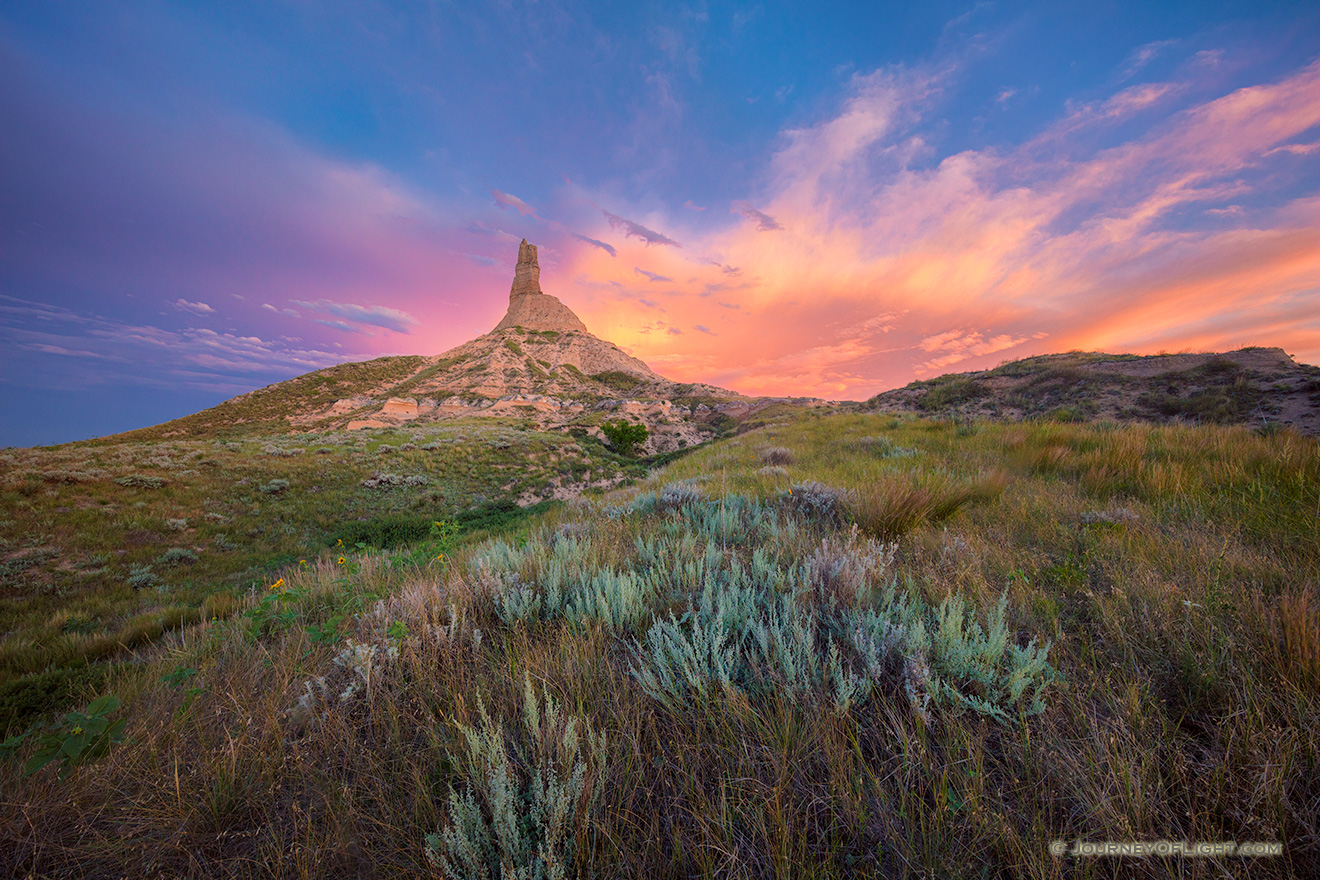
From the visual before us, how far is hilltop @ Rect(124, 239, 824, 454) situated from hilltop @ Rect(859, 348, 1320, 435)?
2519 centimetres

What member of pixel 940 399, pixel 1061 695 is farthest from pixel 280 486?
pixel 940 399

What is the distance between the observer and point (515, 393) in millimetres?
66938

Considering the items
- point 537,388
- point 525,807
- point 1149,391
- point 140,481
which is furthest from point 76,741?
point 537,388

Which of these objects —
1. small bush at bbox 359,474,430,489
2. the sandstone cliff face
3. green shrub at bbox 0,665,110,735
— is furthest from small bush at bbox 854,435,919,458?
the sandstone cliff face

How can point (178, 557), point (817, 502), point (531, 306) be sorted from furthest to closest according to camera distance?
point (531, 306), point (178, 557), point (817, 502)

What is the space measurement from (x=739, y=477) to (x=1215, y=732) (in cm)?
548

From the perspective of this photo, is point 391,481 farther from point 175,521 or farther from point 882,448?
point 882,448

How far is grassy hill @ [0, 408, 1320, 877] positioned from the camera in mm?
1043

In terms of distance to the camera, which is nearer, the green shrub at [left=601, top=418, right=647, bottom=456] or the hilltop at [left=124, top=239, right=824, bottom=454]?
the green shrub at [left=601, top=418, right=647, bottom=456]

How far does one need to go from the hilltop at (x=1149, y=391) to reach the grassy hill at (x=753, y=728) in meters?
11.1

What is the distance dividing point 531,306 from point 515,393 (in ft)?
171

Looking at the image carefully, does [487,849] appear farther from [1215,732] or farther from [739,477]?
[739,477]

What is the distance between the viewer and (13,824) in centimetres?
Result: 132

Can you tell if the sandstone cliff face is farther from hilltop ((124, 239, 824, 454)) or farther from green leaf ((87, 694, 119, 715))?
green leaf ((87, 694, 119, 715))
